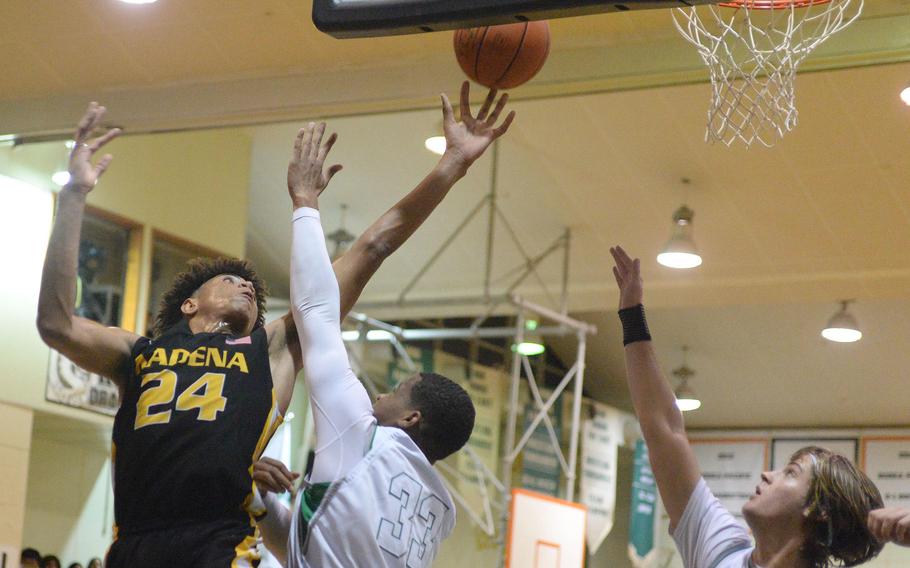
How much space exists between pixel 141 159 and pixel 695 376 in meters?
7.70

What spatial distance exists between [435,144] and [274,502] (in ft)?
24.7

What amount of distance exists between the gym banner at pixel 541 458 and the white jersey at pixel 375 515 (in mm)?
12157

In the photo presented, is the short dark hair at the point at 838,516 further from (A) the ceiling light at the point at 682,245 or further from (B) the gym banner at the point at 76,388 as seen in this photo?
(B) the gym banner at the point at 76,388

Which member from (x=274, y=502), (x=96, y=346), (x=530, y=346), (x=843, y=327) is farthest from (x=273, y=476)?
(x=530, y=346)

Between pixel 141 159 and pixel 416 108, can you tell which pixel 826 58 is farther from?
pixel 141 159

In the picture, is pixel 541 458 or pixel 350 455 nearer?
pixel 350 455

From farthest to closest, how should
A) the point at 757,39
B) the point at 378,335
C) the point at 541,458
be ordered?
the point at 541,458
the point at 378,335
the point at 757,39

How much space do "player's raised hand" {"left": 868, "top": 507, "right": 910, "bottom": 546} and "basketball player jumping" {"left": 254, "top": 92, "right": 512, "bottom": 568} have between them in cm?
88

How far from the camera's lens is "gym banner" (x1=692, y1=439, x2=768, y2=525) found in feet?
53.0

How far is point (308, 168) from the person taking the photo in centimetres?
295

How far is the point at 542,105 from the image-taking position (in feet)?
31.2

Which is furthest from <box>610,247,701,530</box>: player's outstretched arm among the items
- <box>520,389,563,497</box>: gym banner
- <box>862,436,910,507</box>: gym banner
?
<box>862,436,910,507</box>: gym banner

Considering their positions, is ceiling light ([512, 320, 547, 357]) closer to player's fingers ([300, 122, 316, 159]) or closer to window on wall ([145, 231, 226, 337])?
window on wall ([145, 231, 226, 337])

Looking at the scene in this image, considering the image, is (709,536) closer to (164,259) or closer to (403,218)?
(403,218)
